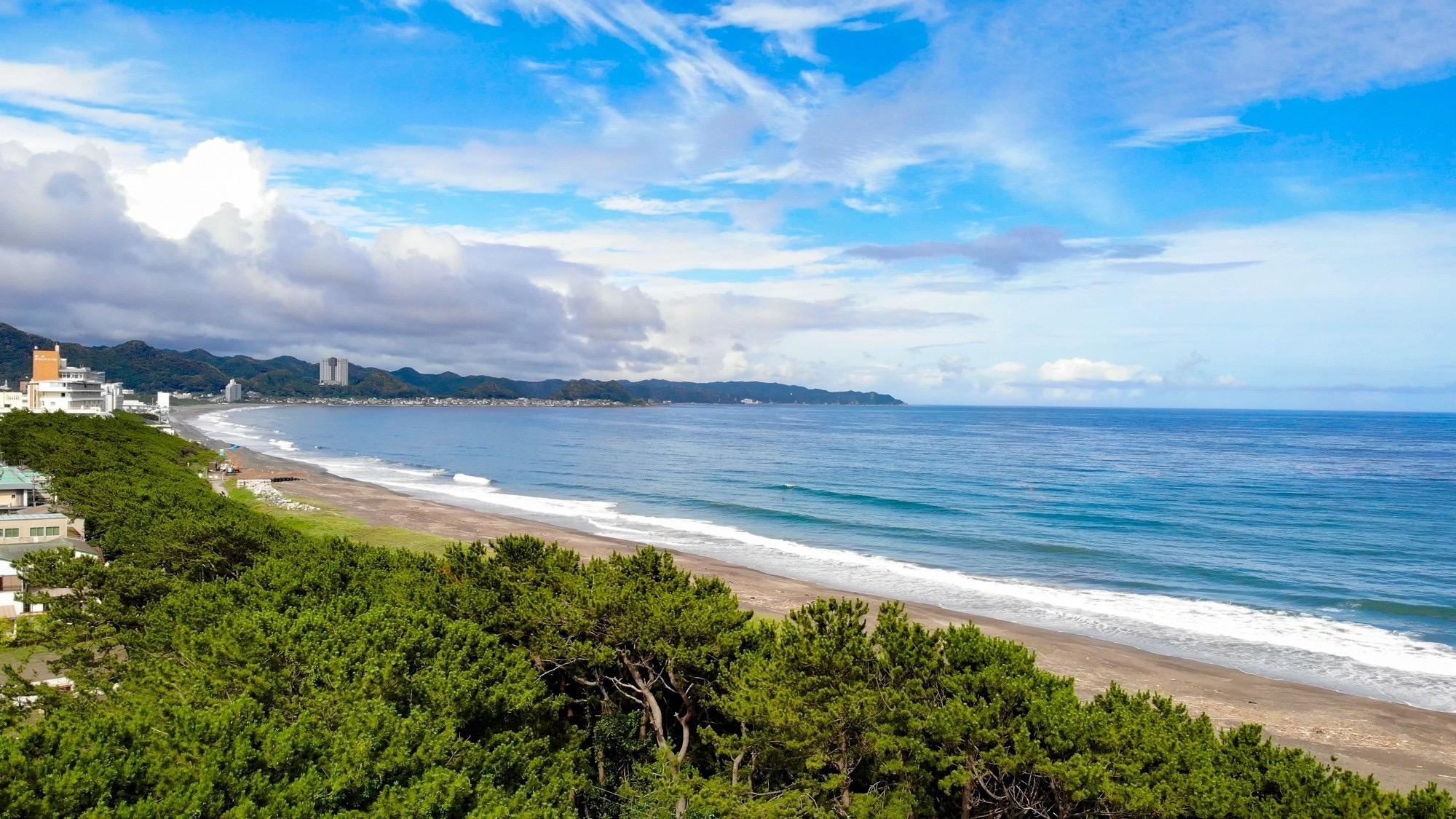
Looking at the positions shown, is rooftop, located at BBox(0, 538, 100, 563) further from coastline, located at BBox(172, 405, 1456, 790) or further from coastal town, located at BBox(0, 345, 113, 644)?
coastline, located at BBox(172, 405, 1456, 790)

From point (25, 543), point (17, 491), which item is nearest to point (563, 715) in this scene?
point (25, 543)

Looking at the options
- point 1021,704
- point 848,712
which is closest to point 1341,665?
point 1021,704

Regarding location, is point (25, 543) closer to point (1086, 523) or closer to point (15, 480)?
point (15, 480)

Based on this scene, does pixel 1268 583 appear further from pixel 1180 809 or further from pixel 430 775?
pixel 430 775

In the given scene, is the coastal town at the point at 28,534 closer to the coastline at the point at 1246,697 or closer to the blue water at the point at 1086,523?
the coastline at the point at 1246,697

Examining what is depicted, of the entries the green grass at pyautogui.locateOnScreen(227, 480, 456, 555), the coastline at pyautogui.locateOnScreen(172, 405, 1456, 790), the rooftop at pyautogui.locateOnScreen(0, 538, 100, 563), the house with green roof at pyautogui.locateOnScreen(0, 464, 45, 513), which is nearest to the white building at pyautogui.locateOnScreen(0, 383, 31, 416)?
the green grass at pyautogui.locateOnScreen(227, 480, 456, 555)
